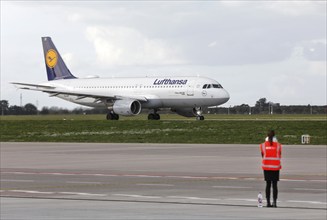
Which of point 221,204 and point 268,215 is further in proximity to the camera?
A: point 221,204

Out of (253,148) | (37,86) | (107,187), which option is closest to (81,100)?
(37,86)

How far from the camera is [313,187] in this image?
2978 cm

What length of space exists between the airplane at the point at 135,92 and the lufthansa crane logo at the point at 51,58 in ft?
0.44

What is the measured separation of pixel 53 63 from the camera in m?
113

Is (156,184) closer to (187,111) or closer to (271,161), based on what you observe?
(271,161)

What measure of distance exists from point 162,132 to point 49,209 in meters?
51.3

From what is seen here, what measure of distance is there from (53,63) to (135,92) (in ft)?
56.1

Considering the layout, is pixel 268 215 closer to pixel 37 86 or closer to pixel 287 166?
pixel 287 166

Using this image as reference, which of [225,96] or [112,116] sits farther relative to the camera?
[112,116]

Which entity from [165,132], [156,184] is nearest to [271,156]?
[156,184]

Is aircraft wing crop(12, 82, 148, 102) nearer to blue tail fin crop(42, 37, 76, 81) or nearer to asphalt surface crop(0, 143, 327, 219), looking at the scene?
blue tail fin crop(42, 37, 76, 81)

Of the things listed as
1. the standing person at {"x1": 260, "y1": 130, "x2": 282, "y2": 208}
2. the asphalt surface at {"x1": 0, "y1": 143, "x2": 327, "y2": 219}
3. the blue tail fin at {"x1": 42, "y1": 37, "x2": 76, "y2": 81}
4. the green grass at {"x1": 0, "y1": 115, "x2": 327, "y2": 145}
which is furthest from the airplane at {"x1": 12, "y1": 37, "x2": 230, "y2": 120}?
the standing person at {"x1": 260, "y1": 130, "x2": 282, "y2": 208}

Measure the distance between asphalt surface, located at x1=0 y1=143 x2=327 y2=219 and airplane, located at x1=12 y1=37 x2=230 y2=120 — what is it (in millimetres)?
40300

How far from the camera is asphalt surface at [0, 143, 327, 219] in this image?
2230cm
